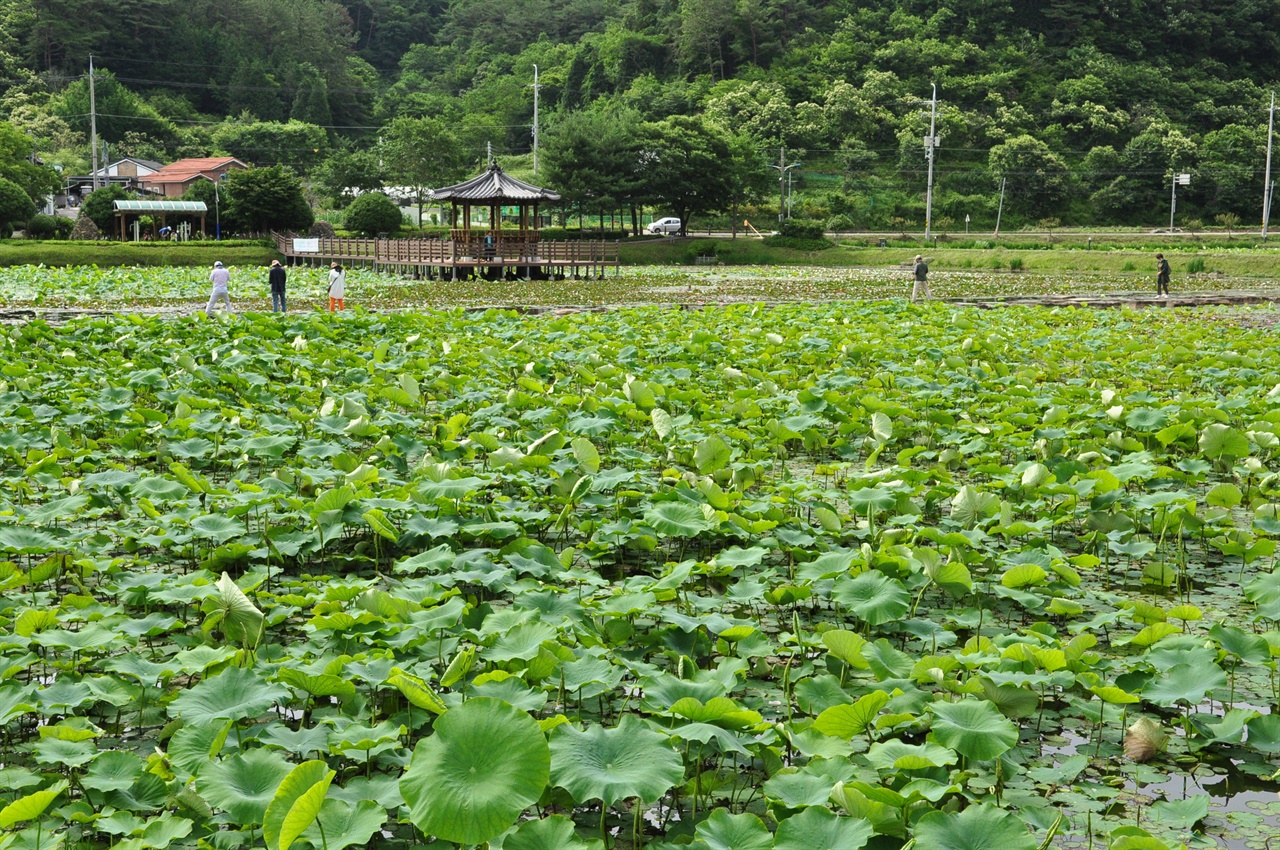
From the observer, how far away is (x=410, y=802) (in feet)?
6.45

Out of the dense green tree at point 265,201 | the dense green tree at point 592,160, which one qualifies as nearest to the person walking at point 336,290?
the dense green tree at point 592,160

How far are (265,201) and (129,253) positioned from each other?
7994mm

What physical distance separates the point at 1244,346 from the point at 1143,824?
838cm

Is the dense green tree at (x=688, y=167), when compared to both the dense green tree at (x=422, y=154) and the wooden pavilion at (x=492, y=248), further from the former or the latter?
the wooden pavilion at (x=492, y=248)

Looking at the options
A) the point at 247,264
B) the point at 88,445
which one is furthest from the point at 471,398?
the point at 247,264

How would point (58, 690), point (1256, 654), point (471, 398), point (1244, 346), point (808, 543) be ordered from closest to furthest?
point (58, 690) < point (1256, 654) < point (808, 543) < point (471, 398) < point (1244, 346)

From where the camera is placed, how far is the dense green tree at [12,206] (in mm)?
31359

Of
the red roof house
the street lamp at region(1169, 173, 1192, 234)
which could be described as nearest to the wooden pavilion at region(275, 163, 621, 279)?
the red roof house

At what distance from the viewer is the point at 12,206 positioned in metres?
31.7

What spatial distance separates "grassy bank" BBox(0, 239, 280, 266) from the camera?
27859mm

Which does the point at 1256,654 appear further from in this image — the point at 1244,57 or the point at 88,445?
the point at 1244,57

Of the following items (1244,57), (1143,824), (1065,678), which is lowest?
(1143,824)

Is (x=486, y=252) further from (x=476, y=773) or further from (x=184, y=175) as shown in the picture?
(x=184, y=175)

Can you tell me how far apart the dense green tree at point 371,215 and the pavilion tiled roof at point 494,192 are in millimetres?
11382
